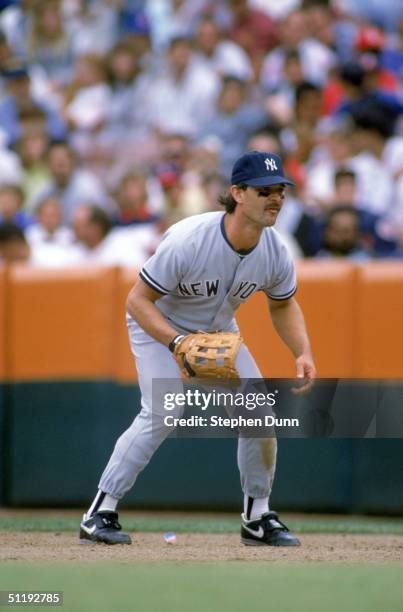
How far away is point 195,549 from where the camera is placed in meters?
5.20

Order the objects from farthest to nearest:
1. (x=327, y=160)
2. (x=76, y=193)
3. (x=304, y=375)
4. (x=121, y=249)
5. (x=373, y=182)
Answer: (x=76, y=193) → (x=327, y=160) → (x=373, y=182) → (x=121, y=249) → (x=304, y=375)

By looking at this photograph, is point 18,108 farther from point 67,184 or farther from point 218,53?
point 218,53

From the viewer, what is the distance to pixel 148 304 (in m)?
5.04

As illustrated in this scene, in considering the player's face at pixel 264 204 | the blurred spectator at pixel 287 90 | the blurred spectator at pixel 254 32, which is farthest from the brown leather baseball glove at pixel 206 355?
the blurred spectator at pixel 254 32

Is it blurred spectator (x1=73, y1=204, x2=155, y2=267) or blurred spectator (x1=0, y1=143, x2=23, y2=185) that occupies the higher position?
blurred spectator (x1=0, y1=143, x2=23, y2=185)

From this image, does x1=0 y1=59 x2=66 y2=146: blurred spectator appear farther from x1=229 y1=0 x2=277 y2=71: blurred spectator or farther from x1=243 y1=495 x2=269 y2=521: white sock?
x1=243 y1=495 x2=269 y2=521: white sock

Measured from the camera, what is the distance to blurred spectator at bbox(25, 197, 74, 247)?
28.6 feet

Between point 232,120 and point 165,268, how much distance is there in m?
5.16

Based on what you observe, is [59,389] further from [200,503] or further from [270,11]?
[270,11]

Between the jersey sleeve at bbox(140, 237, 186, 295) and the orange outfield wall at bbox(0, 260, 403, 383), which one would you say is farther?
the orange outfield wall at bbox(0, 260, 403, 383)

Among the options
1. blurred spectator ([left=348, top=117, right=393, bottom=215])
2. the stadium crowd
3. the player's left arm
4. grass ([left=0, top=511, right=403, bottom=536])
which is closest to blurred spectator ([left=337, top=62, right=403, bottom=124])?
the stadium crowd

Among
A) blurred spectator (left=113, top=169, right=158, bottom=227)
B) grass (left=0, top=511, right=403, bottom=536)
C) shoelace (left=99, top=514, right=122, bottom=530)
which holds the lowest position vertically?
grass (left=0, top=511, right=403, bottom=536)

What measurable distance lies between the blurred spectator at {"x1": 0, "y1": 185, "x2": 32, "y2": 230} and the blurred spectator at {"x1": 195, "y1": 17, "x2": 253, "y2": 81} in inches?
94.7

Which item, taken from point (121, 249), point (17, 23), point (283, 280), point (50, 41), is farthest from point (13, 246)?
point (17, 23)
